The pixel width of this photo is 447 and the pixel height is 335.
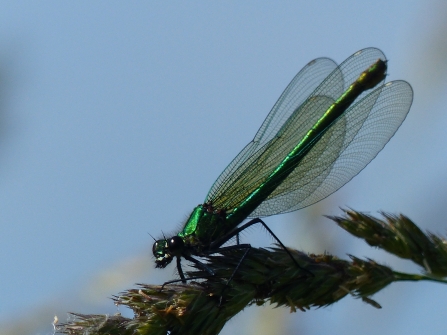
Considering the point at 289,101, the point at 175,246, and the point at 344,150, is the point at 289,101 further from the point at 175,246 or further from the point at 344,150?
the point at 175,246


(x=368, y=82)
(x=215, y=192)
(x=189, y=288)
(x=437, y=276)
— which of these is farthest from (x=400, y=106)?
(x=189, y=288)

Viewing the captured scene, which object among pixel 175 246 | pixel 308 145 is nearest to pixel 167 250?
pixel 175 246

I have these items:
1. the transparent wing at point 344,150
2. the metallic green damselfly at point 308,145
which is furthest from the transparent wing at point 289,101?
the transparent wing at point 344,150

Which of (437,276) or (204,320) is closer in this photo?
(437,276)

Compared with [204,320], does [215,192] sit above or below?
above

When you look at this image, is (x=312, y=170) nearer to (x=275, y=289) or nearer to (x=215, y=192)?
(x=215, y=192)

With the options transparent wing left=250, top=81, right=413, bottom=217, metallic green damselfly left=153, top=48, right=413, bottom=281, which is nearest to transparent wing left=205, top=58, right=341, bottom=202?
A: metallic green damselfly left=153, top=48, right=413, bottom=281

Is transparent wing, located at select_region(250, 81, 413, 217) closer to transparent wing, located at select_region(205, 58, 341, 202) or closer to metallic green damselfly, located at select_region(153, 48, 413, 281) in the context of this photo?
metallic green damselfly, located at select_region(153, 48, 413, 281)

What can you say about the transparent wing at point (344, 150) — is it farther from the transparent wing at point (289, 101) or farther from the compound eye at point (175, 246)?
the compound eye at point (175, 246)

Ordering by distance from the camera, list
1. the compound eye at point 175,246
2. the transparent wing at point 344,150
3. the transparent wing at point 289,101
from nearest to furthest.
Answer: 1. the compound eye at point 175,246
2. the transparent wing at point 344,150
3. the transparent wing at point 289,101
